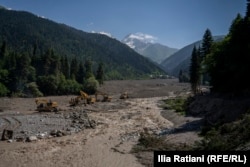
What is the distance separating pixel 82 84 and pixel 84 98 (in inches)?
1573

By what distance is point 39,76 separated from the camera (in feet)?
413

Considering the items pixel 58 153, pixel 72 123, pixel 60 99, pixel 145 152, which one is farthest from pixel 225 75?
pixel 60 99

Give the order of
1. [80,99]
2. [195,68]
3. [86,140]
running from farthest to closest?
[195,68] → [80,99] → [86,140]

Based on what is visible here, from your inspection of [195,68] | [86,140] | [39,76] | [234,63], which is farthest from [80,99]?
[86,140]

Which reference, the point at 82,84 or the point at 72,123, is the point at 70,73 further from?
the point at 72,123

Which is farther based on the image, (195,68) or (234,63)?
(195,68)

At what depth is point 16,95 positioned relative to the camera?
114250 mm

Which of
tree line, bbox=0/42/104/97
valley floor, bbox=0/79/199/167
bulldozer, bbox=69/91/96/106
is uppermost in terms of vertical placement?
tree line, bbox=0/42/104/97

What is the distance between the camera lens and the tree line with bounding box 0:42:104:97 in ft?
386

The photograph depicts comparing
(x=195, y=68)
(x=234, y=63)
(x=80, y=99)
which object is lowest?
(x=80, y=99)

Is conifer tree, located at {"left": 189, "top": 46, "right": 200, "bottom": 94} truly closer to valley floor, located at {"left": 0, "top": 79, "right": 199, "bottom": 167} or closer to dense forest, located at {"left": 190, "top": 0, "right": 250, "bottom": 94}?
dense forest, located at {"left": 190, "top": 0, "right": 250, "bottom": 94}

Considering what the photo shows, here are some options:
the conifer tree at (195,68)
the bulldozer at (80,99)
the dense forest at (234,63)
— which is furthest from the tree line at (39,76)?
the dense forest at (234,63)

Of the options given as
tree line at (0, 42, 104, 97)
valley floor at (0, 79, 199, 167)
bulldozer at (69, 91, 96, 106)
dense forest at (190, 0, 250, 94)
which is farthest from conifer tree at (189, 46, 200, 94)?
tree line at (0, 42, 104, 97)

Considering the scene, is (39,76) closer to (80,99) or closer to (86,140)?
(80,99)
